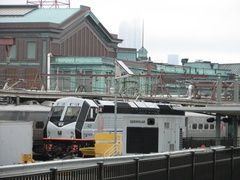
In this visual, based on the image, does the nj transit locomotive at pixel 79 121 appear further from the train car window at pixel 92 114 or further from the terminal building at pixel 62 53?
the terminal building at pixel 62 53

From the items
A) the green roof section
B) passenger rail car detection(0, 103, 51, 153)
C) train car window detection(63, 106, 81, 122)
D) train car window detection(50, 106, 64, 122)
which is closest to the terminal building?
the green roof section

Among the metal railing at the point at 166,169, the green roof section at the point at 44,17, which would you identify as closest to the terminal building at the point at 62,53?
the green roof section at the point at 44,17

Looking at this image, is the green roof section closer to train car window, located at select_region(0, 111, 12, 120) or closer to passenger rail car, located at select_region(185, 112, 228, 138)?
passenger rail car, located at select_region(185, 112, 228, 138)

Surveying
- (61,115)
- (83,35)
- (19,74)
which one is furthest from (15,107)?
(83,35)

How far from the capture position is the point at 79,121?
3575cm

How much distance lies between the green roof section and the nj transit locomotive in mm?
44222

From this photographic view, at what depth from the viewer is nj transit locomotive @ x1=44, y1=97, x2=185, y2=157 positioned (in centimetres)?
3541

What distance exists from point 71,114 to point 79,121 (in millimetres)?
777

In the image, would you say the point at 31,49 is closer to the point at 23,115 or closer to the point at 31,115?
the point at 31,115

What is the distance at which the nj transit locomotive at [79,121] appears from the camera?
35406 millimetres

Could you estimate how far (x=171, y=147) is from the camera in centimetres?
3381

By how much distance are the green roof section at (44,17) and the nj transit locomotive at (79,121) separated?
4422cm

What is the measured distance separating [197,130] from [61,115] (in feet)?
69.7

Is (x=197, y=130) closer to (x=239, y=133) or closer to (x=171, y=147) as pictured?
(x=239, y=133)
